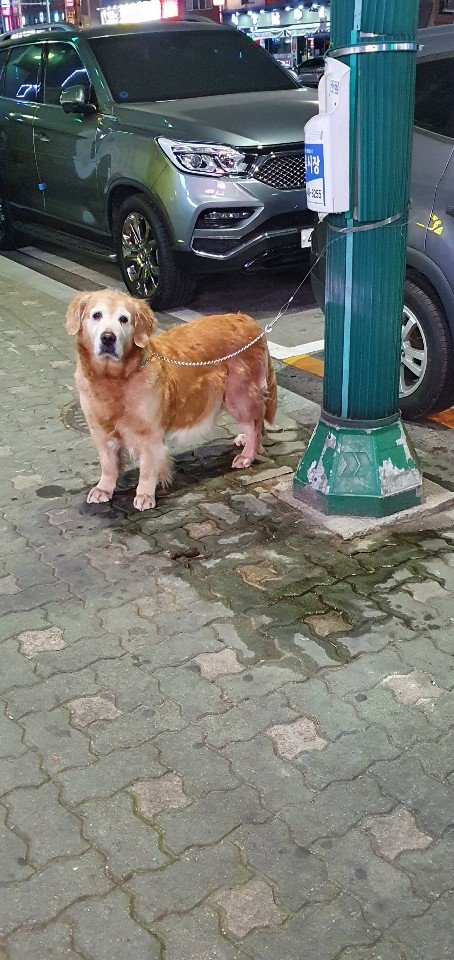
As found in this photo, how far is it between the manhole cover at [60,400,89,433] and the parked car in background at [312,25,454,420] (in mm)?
1897

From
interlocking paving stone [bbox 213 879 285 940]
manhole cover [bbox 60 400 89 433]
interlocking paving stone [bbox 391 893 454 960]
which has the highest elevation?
interlocking paving stone [bbox 391 893 454 960]

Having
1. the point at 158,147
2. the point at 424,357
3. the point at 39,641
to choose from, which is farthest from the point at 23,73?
the point at 39,641

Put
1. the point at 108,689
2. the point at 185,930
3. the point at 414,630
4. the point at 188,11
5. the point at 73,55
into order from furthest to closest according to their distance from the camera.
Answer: the point at 188,11, the point at 73,55, the point at 414,630, the point at 108,689, the point at 185,930

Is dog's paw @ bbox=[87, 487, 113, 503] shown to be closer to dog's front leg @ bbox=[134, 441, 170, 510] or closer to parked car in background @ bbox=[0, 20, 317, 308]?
dog's front leg @ bbox=[134, 441, 170, 510]

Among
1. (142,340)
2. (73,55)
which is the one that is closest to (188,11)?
(73,55)

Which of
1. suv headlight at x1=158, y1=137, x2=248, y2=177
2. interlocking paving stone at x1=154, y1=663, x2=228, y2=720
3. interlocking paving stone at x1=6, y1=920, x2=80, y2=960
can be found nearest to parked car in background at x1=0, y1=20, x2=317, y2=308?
suv headlight at x1=158, y1=137, x2=248, y2=177

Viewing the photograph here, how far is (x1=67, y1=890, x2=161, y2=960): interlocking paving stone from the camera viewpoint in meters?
2.31

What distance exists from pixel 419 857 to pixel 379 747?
445mm

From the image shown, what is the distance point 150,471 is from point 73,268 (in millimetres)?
5595

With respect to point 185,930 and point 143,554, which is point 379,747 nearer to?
point 185,930

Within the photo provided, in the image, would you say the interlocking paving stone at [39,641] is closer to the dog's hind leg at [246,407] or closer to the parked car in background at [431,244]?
the dog's hind leg at [246,407]

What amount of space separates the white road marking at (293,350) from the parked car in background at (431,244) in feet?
4.66

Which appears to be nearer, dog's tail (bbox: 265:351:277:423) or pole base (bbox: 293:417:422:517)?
pole base (bbox: 293:417:422:517)

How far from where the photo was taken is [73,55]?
8.45m
